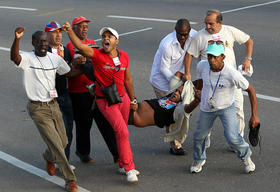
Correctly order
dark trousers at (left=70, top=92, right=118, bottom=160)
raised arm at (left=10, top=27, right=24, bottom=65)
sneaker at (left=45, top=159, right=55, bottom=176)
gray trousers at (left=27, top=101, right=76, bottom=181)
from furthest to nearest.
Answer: dark trousers at (left=70, top=92, right=118, bottom=160) → sneaker at (left=45, top=159, right=55, bottom=176) → gray trousers at (left=27, top=101, right=76, bottom=181) → raised arm at (left=10, top=27, right=24, bottom=65)

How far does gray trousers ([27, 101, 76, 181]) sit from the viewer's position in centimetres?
702

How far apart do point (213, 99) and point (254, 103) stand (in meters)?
0.52

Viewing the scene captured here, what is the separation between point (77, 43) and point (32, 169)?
2211mm

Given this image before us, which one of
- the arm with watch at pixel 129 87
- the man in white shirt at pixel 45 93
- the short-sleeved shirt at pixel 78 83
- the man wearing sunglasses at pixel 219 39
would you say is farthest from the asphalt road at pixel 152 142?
the short-sleeved shirt at pixel 78 83

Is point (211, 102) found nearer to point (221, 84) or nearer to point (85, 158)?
point (221, 84)

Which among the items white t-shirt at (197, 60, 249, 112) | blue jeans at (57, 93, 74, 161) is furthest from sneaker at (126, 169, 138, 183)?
white t-shirt at (197, 60, 249, 112)

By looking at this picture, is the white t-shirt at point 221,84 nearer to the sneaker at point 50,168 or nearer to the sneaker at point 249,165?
the sneaker at point 249,165

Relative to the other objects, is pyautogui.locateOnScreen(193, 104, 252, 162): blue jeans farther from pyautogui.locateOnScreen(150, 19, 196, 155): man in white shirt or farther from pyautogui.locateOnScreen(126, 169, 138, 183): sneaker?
pyautogui.locateOnScreen(126, 169, 138, 183): sneaker

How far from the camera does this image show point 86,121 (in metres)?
7.96

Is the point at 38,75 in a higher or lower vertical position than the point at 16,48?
lower

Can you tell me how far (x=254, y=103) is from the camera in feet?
22.6

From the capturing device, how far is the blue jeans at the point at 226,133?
7.12 metres

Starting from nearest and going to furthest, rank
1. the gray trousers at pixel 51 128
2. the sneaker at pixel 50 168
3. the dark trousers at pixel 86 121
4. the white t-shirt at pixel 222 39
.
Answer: the gray trousers at pixel 51 128, the sneaker at pixel 50 168, the dark trousers at pixel 86 121, the white t-shirt at pixel 222 39

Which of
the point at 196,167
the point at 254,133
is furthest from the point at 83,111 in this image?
the point at 254,133
